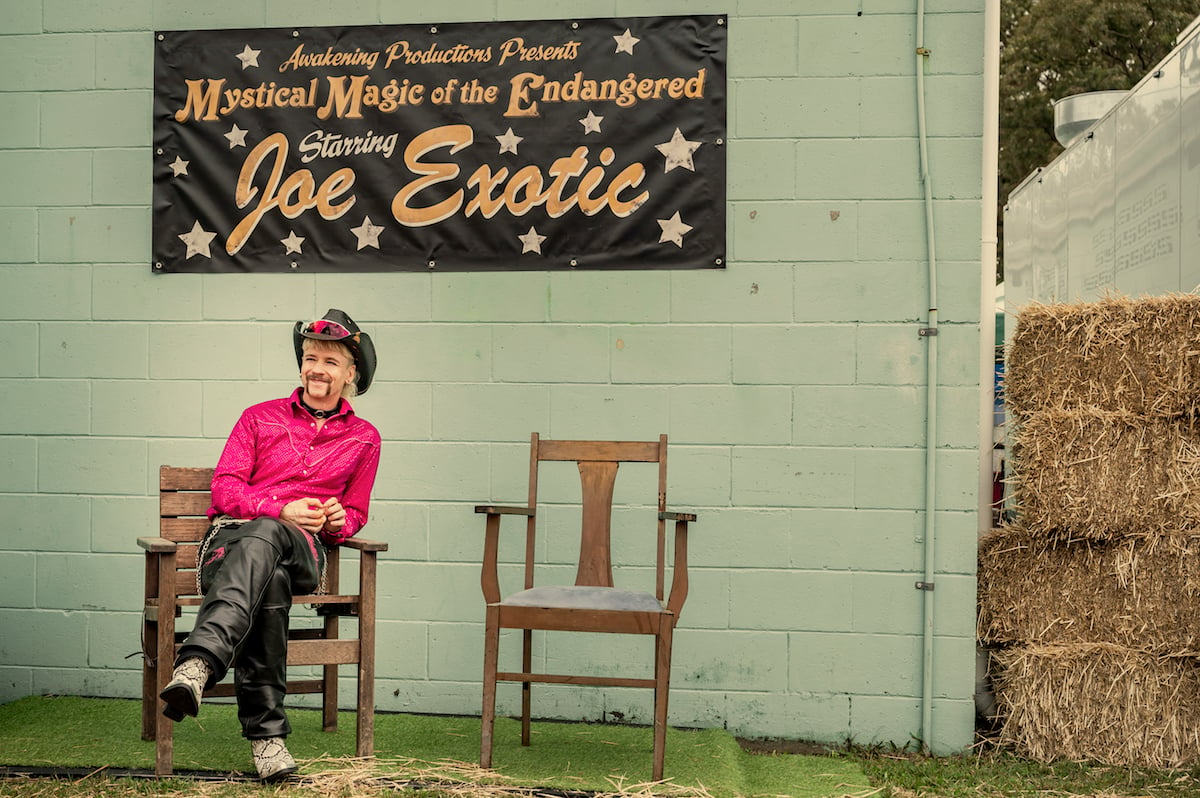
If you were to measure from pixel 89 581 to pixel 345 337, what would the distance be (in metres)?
1.41

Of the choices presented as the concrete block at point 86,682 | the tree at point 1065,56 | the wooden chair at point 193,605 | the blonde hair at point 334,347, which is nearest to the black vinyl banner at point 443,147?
the blonde hair at point 334,347

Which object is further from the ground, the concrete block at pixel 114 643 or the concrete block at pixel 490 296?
the concrete block at pixel 490 296

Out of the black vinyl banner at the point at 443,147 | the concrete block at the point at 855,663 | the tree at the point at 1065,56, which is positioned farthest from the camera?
the tree at the point at 1065,56

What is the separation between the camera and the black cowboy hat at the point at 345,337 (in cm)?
356

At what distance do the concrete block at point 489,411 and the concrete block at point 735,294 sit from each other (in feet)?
1.79

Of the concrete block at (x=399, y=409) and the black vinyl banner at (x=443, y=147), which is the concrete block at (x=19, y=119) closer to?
the black vinyl banner at (x=443, y=147)

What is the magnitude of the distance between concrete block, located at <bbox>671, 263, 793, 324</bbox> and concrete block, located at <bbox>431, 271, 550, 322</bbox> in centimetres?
46

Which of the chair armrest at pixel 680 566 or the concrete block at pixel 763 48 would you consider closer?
the chair armrest at pixel 680 566

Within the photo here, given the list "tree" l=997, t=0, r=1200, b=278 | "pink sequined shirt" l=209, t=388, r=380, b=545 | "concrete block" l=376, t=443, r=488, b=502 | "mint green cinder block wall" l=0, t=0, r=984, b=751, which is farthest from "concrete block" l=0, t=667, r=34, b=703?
"tree" l=997, t=0, r=1200, b=278

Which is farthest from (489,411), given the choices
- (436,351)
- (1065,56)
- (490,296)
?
(1065,56)

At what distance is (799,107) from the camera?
3.93 meters

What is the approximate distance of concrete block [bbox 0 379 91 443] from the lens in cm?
418

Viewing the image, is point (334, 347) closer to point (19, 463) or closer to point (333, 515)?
point (333, 515)

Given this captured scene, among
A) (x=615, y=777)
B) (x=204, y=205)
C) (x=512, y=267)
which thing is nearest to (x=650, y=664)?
(x=615, y=777)
